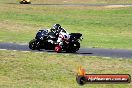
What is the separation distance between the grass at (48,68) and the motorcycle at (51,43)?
1.91m

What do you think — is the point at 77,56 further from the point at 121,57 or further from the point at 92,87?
the point at 92,87

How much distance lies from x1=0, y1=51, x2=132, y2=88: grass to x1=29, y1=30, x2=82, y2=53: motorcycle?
1.91 m

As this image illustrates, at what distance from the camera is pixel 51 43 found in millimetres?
29719

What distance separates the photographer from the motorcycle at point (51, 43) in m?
28.9

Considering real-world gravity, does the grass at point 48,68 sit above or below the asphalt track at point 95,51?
above

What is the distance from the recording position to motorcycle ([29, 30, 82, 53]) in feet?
94.8

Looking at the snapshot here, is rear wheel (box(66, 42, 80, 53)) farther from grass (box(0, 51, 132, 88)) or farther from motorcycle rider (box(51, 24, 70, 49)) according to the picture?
grass (box(0, 51, 132, 88))

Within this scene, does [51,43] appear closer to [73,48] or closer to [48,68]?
[73,48]

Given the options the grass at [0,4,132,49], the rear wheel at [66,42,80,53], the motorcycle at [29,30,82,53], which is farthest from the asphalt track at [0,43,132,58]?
the grass at [0,4,132,49]

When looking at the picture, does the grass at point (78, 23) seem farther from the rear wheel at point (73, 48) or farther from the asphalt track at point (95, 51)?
the rear wheel at point (73, 48)

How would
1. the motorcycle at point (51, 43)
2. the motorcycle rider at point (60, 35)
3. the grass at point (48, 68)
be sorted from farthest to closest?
the motorcycle at point (51, 43) < the motorcycle rider at point (60, 35) < the grass at point (48, 68)

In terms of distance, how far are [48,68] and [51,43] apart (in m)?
7.46

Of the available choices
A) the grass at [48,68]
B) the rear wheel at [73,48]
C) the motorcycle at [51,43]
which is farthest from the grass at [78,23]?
the grass at [48,68]

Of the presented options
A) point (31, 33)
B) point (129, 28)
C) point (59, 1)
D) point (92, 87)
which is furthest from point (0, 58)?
point (59, 1)
